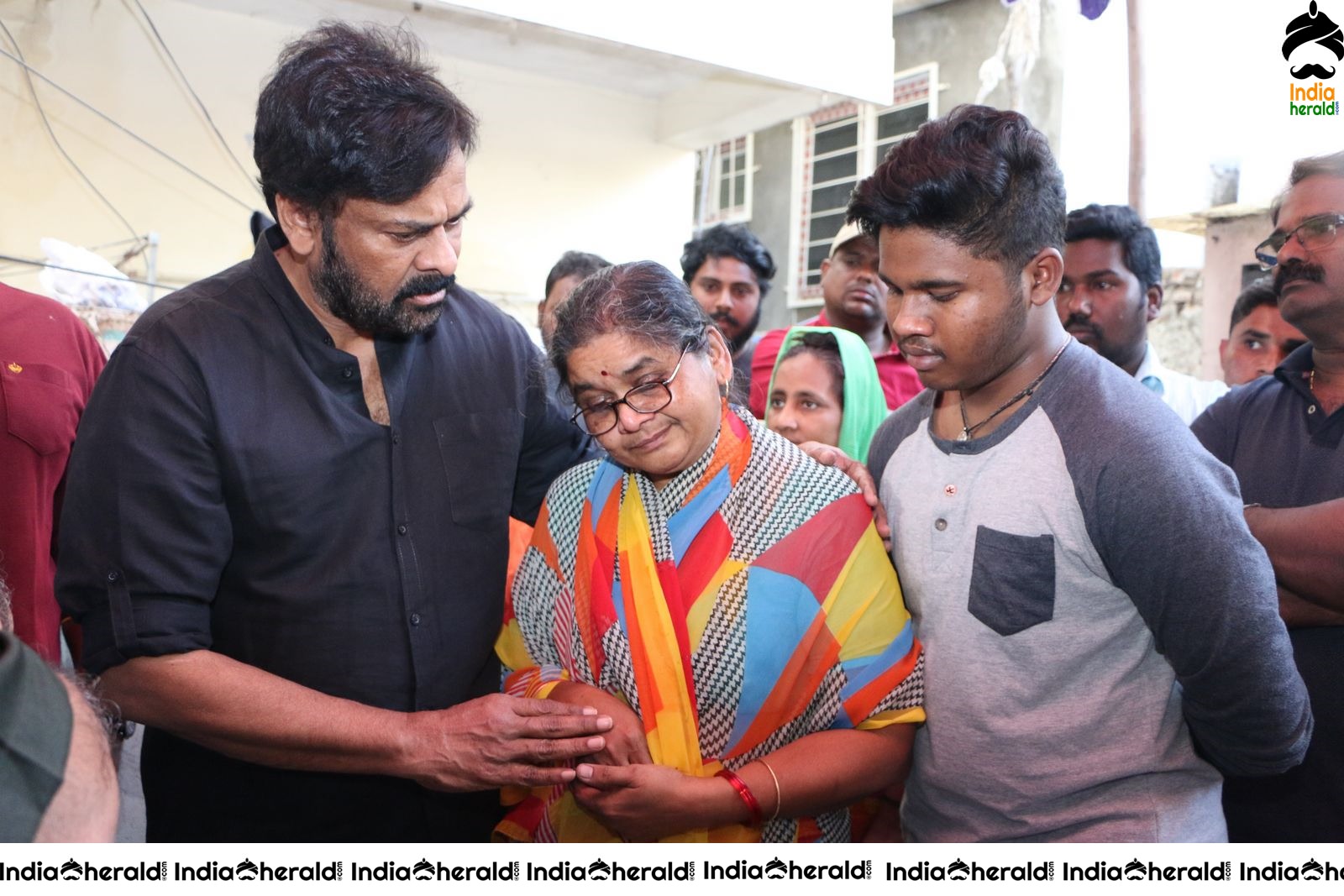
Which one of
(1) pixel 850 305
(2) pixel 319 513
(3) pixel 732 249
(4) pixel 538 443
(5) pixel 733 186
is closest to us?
(2) pixel 319 513

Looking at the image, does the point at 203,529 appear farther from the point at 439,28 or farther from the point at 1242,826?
the point at 439,28

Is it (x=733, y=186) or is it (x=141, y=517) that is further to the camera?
(x=733, y=186)

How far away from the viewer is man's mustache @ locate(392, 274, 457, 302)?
2.02 metres

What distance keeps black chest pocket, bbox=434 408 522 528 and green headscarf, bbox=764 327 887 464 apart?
123cm

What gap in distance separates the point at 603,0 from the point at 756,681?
177 inches

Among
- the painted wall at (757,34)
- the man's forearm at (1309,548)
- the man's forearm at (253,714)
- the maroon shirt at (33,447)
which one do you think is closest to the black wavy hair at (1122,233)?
the man's forearm at (1309,548)

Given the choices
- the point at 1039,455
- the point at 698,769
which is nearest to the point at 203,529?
the point at 698,769

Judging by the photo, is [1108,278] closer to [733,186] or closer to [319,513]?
[319,513]

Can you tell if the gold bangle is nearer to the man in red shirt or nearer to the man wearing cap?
the man wearing cap

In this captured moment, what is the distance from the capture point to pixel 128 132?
5680mm

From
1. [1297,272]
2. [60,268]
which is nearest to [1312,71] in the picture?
[1297,272]

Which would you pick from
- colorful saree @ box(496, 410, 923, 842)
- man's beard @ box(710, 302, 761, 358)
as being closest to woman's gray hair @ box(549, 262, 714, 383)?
colorful saree @ box(496, 410, 923, 842)

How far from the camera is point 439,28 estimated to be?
252 inches

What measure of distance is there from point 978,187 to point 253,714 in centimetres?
158
